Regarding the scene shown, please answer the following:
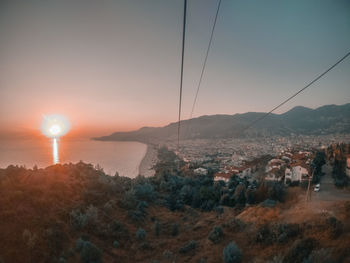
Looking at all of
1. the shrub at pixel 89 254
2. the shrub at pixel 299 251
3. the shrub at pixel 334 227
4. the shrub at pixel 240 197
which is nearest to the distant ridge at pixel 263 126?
the shrub at pixel 240 197

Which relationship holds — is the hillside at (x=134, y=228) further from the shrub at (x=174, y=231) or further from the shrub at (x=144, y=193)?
the shrub at (x=144, y=193)

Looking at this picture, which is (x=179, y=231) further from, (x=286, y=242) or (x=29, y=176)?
(x=29, y=176)

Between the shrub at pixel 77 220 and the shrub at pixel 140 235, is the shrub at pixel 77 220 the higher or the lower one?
the higher one

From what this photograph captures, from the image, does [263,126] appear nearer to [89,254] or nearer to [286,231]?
[286,231]

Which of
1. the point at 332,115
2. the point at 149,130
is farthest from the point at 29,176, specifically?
the point at 149,130

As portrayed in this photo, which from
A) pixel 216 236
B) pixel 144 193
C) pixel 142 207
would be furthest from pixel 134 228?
pixel 144 193

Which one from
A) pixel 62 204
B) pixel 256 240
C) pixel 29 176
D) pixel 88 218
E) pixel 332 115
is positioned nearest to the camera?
pixel 256 240
